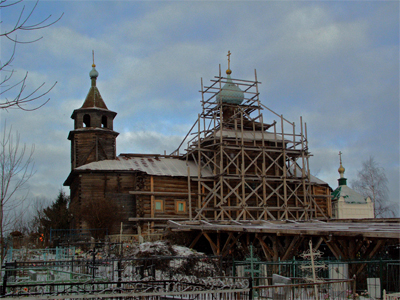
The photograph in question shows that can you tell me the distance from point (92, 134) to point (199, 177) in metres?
9.21

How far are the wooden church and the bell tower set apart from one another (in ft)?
0.25

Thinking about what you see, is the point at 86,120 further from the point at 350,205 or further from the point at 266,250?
the point at 350,205

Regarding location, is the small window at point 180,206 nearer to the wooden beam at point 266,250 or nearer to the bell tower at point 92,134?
the bell tower at point 92,134

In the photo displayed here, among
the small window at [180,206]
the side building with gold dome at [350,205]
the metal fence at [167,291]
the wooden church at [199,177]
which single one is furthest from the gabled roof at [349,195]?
the metal fence at [167,291]

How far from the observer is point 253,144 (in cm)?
3800

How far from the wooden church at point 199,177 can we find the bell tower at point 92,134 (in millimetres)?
77

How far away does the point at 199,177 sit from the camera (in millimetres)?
34625

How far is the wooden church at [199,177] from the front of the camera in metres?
32.7

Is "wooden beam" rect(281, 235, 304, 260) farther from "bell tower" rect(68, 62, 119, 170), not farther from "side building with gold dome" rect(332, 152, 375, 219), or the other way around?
"side building with gold dome" rect(332, 152, 375, 219)

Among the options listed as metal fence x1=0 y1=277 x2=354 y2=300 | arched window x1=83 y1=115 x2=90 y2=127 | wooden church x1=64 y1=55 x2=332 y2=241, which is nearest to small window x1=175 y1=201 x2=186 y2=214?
wooden church x1=64 y1=55 x2=332 y2=241

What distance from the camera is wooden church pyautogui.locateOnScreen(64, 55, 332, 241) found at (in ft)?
107

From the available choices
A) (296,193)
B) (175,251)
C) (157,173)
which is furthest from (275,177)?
(175,251)

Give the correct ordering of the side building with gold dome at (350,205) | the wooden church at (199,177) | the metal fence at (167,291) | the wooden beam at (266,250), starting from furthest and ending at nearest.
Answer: the side building with gold dome at (350,205), the wooden church at (199,177), the wooden beam at (266,250), the metal fence at (167,291)

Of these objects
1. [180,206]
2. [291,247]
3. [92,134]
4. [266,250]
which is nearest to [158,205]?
[180,206]
